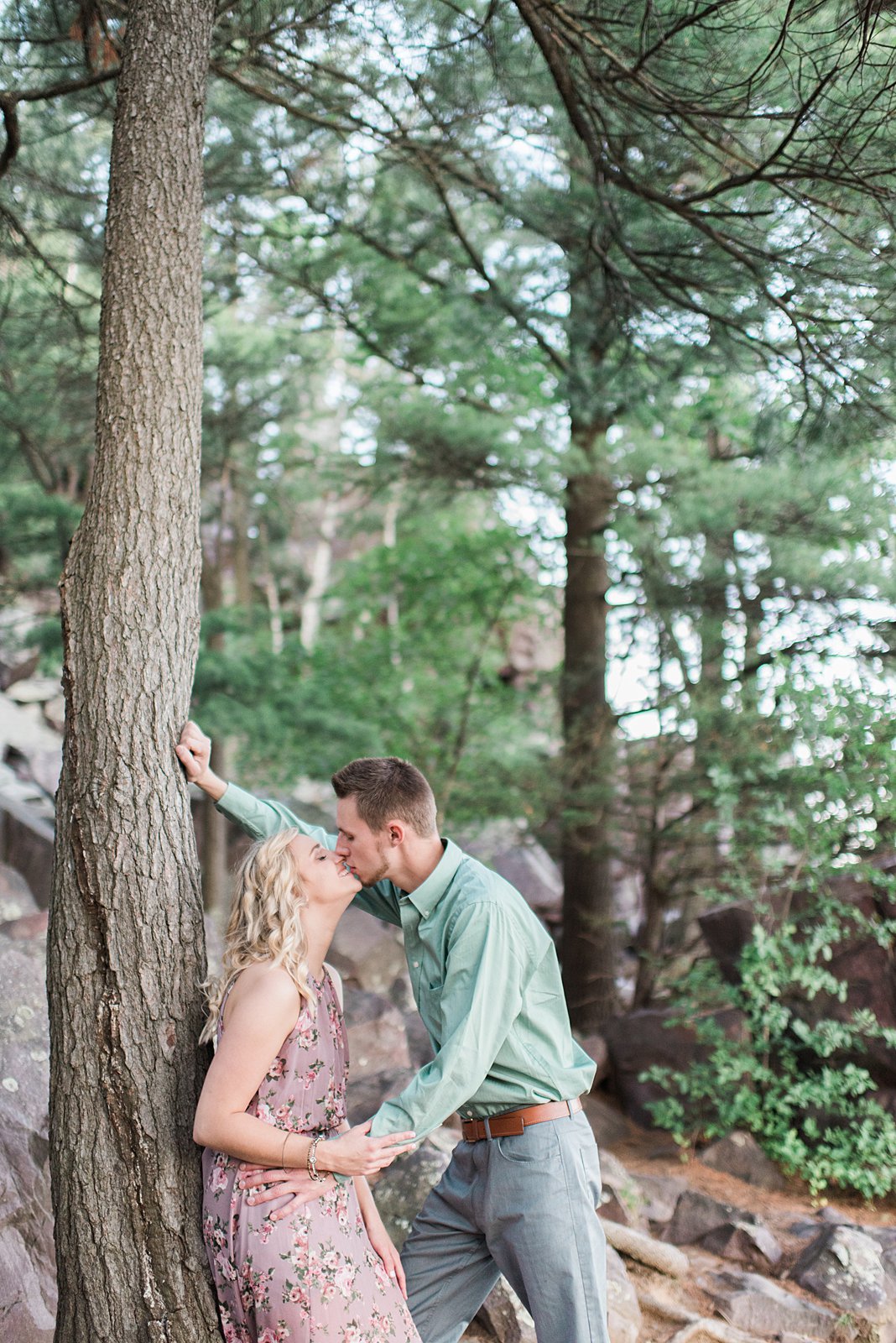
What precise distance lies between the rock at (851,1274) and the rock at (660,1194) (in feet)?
2.93

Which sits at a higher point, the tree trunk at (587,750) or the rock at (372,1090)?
the tree trunk at (587,750)

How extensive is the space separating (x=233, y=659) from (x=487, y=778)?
2511mm

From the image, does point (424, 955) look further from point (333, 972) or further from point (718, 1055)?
point (718, 1055)

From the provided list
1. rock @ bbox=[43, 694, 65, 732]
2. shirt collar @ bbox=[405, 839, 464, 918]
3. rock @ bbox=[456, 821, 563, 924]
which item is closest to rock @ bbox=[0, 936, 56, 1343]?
shirt collar @ bbox=[405, 839, 464, 918]

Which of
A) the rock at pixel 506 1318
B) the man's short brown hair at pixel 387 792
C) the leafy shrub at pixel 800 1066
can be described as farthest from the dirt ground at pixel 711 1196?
the man's short brown hair at pixel 387 792

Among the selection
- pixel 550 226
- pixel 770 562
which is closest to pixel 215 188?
pixel 550 226

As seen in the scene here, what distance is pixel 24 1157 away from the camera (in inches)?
142

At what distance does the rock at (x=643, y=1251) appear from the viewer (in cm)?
458

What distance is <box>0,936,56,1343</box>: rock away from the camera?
317 centimetres

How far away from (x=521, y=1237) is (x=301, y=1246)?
26.2 inches

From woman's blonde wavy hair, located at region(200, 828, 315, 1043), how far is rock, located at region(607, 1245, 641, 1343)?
86.7 inches

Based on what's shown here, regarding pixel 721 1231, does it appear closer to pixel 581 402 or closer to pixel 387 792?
pixel 387 792

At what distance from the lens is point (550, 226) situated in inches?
245

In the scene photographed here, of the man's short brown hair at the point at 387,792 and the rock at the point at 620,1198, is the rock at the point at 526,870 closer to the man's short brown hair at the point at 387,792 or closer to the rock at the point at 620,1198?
the rock at the point at 620,1198
